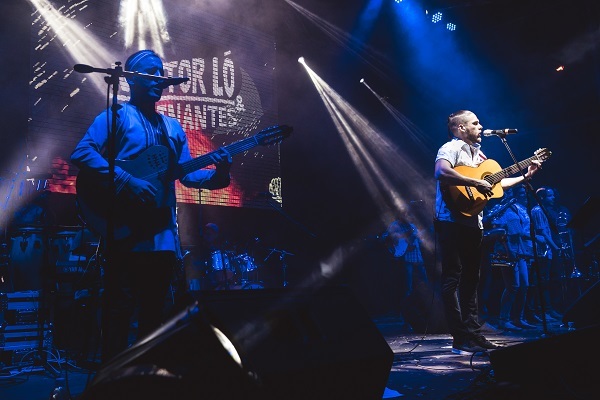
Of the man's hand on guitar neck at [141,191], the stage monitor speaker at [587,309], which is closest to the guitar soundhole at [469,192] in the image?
the stage monitor speaker at [587,309]

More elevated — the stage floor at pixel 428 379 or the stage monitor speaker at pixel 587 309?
the stage monitor speaker at pixel 587 309

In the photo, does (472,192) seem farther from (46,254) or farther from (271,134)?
(46,254)

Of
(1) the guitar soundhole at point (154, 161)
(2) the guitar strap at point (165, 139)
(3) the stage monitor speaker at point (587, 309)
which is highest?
(2) the guitar strap at point (165, 139)

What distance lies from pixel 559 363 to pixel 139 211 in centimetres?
238

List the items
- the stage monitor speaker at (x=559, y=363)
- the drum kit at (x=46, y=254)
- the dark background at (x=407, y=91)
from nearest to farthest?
1. the stage monitor speaker at (x=559, y=363)
2. the drum kit at (x=46, y=254)
3. the dark background at (x=407, y=91)

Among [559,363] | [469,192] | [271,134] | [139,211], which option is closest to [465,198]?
[469,192]

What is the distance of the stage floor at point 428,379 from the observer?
2.40 metres

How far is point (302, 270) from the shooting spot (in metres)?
11.4

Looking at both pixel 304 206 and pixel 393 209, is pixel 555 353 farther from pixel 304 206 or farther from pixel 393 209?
pixel 393 209

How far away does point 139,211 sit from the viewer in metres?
2.97

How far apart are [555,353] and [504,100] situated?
11233mm

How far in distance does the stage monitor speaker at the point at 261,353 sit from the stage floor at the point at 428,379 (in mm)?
628

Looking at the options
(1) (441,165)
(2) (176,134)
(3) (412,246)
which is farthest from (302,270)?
(2) (176,134)

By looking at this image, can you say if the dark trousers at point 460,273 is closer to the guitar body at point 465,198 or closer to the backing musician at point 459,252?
the backing musician at point 459,252
